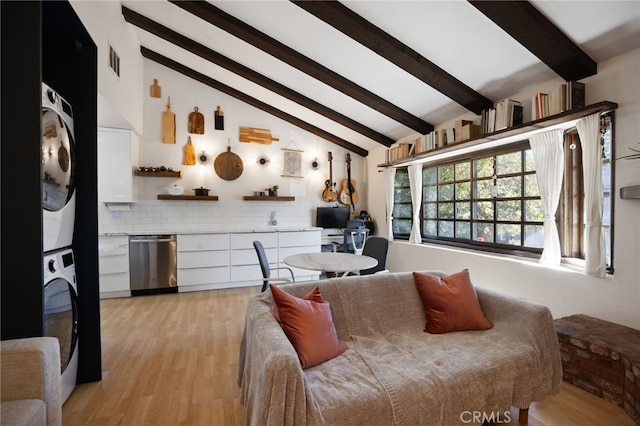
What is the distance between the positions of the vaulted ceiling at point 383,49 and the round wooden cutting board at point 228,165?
44.2 inches

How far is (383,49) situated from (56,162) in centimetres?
282

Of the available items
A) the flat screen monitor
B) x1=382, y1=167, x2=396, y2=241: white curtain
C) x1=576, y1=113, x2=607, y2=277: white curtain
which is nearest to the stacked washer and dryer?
x1=576, y1=113, x2=607, y2=277: white curtain

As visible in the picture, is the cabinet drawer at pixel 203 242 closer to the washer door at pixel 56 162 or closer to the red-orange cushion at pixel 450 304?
the washer door at pixel 56 162

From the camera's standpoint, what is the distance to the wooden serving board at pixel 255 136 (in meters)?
5.29

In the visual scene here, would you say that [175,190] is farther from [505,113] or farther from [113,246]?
[505,113]

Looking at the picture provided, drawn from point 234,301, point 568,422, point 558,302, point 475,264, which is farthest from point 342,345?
point 234,301

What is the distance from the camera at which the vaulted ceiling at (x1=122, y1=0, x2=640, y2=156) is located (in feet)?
7.49

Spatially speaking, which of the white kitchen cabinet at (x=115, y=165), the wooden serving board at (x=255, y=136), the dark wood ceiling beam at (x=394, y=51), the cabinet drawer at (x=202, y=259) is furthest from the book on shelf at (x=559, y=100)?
the white kitchen cabinet at (x=115, y=165)

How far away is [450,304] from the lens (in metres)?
2.01

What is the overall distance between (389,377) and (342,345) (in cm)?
38

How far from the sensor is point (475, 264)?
354 cm

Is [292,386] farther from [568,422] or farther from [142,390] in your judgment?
[568,422]

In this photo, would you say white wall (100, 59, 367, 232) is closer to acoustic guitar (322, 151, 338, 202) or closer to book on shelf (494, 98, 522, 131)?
acoustic guitar (322, 151, 338, 202)

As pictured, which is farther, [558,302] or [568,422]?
[558,302]
